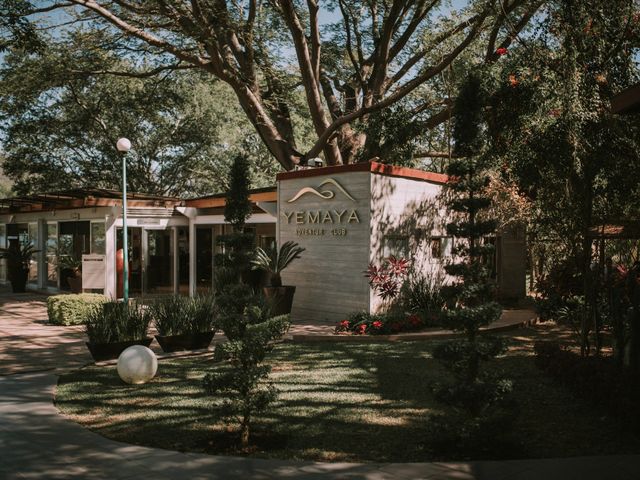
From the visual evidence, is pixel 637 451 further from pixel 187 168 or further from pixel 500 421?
pixel 187 168

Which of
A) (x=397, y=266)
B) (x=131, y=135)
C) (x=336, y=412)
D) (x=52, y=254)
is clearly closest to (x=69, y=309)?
(x=397, y=266)

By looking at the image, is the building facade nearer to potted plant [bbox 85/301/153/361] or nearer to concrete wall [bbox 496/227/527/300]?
concrete wall [bbox 496/227/527/300]

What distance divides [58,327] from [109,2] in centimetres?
846

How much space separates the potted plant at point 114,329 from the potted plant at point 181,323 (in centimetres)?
27

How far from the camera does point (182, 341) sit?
29.4 feet

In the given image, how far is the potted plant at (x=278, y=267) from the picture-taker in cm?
1192

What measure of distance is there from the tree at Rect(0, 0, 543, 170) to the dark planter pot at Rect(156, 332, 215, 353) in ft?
22.0

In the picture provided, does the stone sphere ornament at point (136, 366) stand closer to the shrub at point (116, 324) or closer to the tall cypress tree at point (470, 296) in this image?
the shrub at point (116, 324)

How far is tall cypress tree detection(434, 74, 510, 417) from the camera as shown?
4531 mm

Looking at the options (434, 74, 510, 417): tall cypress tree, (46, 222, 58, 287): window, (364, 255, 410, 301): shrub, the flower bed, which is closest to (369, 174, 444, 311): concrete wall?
(364, 255, 410, 301): shrub

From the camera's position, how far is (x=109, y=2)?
1469cm

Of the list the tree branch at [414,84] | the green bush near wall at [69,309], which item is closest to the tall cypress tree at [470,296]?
the tree branch at [414,84]

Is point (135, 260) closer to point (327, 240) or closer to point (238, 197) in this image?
point (327, 240)

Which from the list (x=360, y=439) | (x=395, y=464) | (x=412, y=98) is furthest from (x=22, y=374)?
(x=412, y=98)
